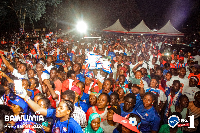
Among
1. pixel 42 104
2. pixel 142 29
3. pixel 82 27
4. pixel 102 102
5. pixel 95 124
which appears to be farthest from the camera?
pixel 82 27

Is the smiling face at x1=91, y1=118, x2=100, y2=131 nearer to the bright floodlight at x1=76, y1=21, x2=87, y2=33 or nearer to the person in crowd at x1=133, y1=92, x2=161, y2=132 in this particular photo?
the person in crowd at x1=133, y1=92, x2=161, y2=132

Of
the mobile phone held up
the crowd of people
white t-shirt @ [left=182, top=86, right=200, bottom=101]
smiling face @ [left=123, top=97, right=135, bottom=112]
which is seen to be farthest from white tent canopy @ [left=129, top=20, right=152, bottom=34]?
the mobile phone held up

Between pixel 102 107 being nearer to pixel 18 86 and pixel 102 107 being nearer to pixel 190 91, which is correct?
pixel 18 86

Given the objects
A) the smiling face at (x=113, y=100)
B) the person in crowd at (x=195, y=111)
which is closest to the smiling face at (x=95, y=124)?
the smiling face at (x=113, y=100)

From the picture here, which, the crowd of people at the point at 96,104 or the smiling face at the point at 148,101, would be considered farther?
the smiling face at the point at 148,101

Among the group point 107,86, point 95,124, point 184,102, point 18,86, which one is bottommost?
point 95,124

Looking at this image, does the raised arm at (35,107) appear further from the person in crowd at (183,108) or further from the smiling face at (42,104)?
the person in crowd at (183,108)

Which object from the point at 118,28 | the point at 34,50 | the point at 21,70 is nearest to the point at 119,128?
the point at 21,70

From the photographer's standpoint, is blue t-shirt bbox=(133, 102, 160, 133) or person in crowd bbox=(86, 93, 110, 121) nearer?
blue t-shirt bbox=(133, 102, 160, 133)

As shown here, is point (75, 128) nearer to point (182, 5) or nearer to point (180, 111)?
point (180, 111)

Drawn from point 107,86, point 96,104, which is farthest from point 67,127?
point 107,86

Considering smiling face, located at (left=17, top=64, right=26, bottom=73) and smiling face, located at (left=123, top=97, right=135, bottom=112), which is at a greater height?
smiling face, located at (left=17, top=64, right=26, bottom=73)

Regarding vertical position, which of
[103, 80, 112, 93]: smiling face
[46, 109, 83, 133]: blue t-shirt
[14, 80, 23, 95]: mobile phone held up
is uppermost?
[14, 80, 23, 95]: mobile phone held up

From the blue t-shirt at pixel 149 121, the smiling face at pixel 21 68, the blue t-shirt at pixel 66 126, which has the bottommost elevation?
the blue t-shirt at pixel 149 121
